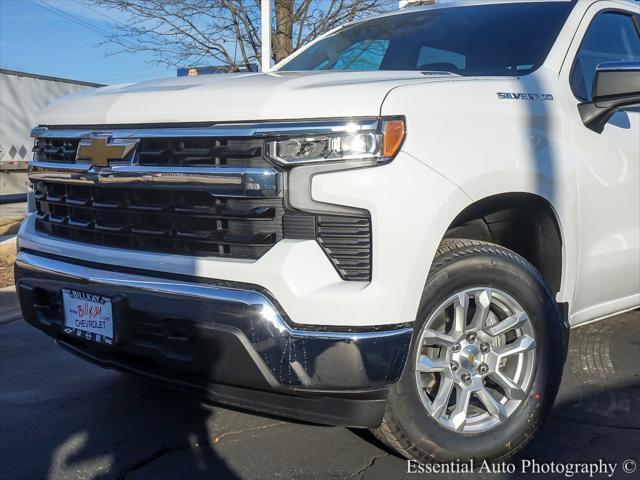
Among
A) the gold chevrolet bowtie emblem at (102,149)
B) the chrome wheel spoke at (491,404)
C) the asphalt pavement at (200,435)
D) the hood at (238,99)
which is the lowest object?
the asphalt pavement at (200,435)

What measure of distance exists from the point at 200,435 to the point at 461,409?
4.19 ft

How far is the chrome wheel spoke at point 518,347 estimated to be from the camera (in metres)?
2.98

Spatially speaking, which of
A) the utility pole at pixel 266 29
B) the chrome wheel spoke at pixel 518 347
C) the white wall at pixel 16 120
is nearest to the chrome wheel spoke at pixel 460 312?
the chrome wheel spoke at pixel 518 347

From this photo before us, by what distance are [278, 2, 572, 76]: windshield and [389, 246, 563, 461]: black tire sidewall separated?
1047 mm

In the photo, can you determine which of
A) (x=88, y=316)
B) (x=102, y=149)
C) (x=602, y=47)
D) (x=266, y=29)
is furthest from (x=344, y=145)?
(x=266, y=29)

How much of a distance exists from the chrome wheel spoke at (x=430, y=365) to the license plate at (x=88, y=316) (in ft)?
4.04

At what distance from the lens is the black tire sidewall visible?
8.80 ft

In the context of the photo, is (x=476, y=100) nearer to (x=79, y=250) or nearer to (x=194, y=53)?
(x=79, y=250)

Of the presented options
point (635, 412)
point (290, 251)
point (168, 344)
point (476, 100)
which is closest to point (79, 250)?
point (168, 344)

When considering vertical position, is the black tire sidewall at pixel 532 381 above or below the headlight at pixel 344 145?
below

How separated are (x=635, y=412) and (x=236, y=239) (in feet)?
7.81

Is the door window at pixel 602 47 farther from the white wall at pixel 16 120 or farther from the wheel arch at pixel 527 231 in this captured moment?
the white wall at pixel 16 120

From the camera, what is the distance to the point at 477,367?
9.66 feet

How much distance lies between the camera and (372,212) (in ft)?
7.98
